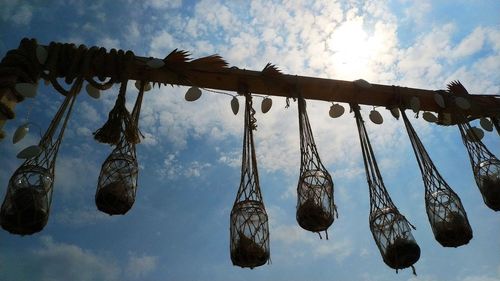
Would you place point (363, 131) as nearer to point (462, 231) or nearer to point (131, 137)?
point (462, 231)

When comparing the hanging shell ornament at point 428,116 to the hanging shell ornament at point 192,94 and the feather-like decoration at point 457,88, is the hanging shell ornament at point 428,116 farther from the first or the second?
the hanging shell ornament at point 192,94

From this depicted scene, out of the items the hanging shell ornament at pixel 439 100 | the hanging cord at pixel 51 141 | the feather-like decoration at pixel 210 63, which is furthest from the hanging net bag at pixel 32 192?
the hanging shell ornament at pixel 439 100

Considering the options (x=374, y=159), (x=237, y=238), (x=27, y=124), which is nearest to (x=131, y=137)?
(x=27, y=124)

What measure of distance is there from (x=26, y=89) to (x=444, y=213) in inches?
86.4

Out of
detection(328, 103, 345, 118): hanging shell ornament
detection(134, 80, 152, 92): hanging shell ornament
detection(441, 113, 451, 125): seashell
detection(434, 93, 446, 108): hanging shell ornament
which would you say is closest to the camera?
detection(134, 80, 152, 92): hanging shell ornament

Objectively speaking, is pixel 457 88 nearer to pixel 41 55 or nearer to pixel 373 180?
pixel 373 180

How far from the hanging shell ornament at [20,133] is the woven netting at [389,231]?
5.86 feet

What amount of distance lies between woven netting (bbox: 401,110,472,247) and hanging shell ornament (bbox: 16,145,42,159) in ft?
6.45

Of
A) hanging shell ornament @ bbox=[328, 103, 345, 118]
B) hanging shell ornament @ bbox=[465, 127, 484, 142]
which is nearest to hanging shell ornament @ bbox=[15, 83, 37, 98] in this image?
hanging shell ornament @ bbox=[328, 103, 345, 118]

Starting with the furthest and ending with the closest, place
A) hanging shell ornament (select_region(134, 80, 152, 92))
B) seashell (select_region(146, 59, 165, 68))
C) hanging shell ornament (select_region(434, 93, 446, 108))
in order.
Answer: hanging shell ornament (select_region(434, 93, 446, 108)), hanging shell ornament (select_region(134, 80, 152, 92)), seashell (select_region(146, 59, 165, 68))

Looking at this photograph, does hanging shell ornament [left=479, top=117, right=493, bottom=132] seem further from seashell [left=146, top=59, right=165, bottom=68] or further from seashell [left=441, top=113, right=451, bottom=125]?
seashell [left=146, top=59, right=165, bottom=68]

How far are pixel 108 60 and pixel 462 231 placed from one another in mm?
2051

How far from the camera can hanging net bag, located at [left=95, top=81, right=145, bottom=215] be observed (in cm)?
193

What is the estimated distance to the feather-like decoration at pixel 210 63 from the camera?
2.45 m
